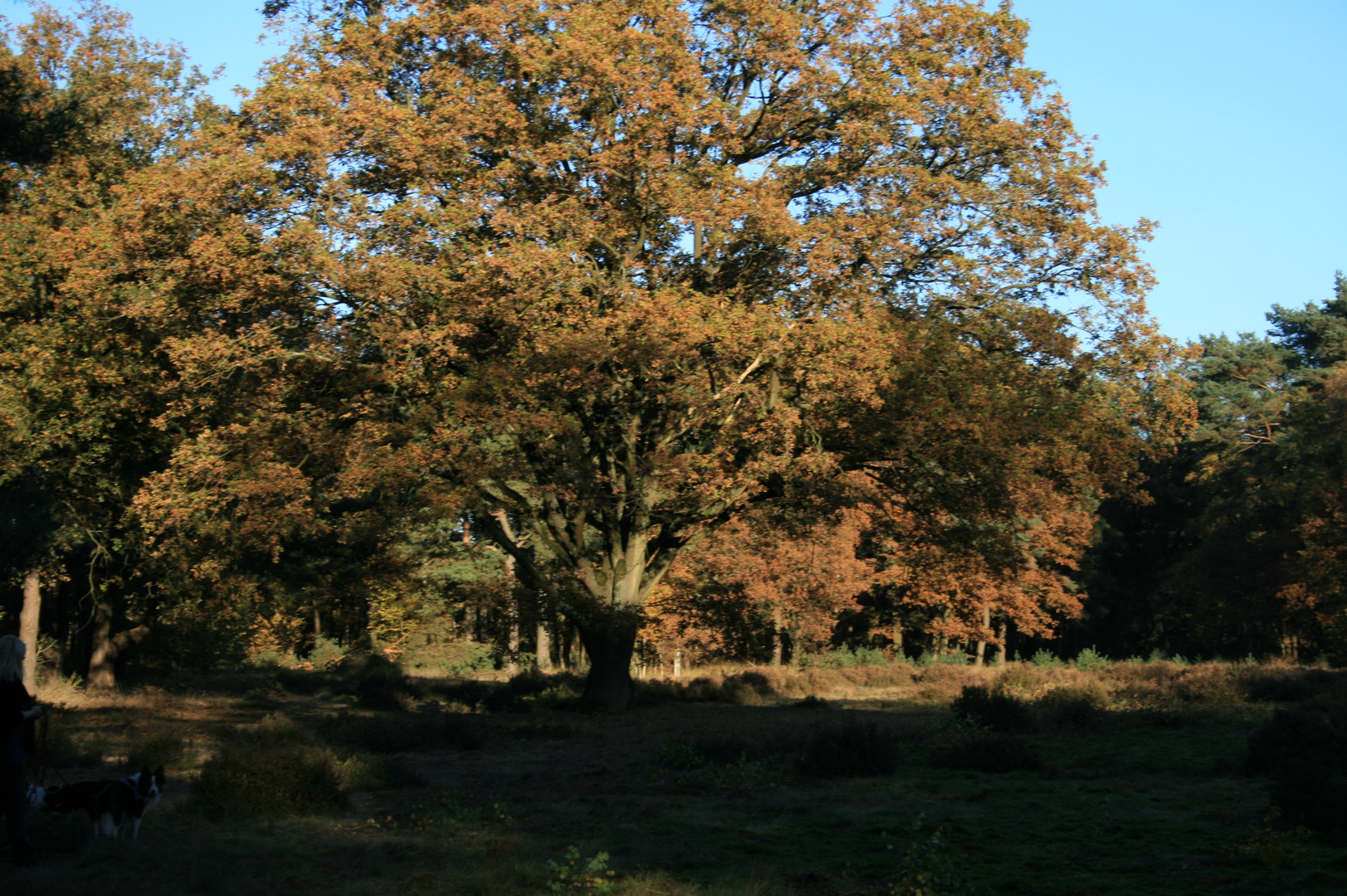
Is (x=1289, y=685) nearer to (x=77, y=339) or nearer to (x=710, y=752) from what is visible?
(x=710, y=752)

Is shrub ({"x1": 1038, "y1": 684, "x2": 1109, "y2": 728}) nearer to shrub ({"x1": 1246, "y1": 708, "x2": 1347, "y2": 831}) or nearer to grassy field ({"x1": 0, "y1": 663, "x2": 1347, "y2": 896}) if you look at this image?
grassy field ({"x1": 0, "y1": 663, "x2": 1347, "y2": 896})

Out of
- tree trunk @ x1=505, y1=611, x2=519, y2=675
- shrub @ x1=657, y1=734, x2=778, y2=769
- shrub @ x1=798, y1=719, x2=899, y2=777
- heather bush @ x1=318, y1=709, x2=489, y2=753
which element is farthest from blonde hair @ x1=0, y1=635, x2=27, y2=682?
tree trunk @ x1=505, y1=611, x2=519, y2=675

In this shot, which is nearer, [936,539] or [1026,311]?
[1026,311]

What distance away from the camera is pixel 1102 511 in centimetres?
6419

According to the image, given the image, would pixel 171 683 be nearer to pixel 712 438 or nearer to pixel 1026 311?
pixel 712 438

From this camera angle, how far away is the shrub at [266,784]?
30.0 feet

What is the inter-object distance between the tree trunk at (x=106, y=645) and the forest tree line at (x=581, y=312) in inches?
98.1

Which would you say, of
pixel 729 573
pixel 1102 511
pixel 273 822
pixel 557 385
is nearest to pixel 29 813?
pixel 273 822

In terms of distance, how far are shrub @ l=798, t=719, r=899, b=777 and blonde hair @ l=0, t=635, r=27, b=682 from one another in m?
8.53

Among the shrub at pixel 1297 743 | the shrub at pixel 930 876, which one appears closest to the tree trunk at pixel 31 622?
Result: the shrub at pixel 930 876

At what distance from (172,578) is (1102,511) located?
185 feet

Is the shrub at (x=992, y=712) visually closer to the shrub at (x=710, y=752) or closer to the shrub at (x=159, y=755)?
the shrub at (x=710, y=752)

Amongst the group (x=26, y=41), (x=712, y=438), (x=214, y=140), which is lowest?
(x=712, y=438)

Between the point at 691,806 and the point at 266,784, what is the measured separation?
4.04 m
